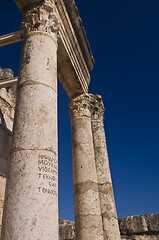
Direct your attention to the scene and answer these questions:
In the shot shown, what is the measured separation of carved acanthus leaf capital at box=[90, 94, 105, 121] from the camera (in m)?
10.7

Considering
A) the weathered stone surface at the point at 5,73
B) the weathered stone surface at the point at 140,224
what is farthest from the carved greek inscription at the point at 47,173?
the weathered stone surface at the point at 5,73

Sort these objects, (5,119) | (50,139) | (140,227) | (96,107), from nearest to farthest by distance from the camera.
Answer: (50,139) → (140,227) → (5,119) → (96,107)

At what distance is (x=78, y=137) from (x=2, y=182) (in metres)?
3.58

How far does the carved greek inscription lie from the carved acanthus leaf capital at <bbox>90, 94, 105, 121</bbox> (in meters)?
6.52

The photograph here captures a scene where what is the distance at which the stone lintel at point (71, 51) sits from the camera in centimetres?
808

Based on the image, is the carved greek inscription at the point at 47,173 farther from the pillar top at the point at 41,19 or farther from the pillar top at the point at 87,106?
the pillar top at the point at 87,106

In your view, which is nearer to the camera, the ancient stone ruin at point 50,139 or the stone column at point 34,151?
the stone column at point 34,151

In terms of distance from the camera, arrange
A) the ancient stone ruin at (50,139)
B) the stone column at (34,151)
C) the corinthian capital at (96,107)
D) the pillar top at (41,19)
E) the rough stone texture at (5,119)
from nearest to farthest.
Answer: the stone column at (34,151)
the ancient stone ruin at (50,139)
the pillar top at (41,19)
the rough stone texture at (5,119)
the corinthian capital at (96,107)

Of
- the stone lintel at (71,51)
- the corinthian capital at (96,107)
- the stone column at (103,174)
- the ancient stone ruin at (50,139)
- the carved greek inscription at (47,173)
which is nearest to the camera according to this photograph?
the ancient stone ruin at (50,139)

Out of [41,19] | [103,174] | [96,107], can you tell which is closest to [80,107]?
[96,107]

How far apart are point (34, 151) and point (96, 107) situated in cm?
695

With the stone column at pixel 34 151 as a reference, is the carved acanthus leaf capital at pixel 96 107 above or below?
above

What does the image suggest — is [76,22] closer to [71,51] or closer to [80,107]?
→ [71,51]

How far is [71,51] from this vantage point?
9109 mm
